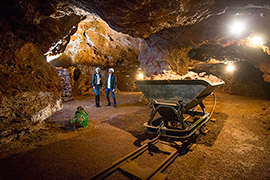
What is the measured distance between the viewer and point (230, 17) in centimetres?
499

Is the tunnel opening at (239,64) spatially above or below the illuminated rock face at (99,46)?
below

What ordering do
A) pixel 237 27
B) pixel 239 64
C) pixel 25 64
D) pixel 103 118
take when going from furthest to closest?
pixel 239 64
pixel 237 27
pixel 103 118
pixel 25 64

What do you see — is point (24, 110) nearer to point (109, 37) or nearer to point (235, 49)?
point (109, 37)

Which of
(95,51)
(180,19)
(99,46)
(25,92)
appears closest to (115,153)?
(25,92)

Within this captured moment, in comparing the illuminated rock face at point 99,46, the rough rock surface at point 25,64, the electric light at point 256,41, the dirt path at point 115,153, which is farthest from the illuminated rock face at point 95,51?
the dirt path at point 115,153

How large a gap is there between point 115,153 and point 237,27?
21.1 ft

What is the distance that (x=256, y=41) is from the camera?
5852 millimetres

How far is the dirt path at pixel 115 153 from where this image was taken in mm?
2170

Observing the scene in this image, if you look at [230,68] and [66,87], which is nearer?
[66,87]

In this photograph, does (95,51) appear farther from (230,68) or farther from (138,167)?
(230,68)

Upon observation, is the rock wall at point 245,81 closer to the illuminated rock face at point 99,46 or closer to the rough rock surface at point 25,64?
the illuminated rock face at point 99,46

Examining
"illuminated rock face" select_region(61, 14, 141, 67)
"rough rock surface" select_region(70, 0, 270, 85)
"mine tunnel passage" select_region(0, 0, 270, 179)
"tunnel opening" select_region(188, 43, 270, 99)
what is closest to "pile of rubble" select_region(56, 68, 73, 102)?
"illuminated rock face" select_region(61, 14, 141, 67)

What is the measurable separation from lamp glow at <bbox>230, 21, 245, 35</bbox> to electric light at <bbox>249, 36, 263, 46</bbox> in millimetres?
671

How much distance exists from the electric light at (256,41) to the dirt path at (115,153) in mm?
3426
